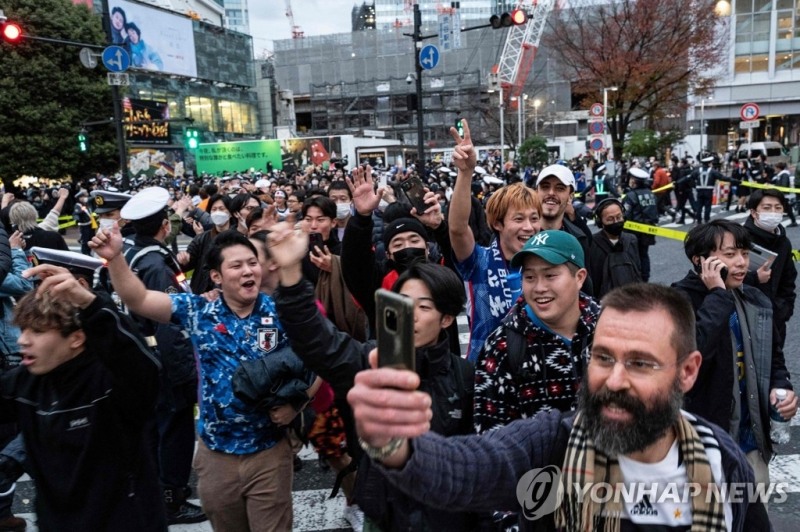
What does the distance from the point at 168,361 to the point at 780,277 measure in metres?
4.39

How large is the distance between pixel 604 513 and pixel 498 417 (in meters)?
0.69

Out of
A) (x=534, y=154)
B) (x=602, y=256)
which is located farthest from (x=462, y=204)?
(x=534, y=154)

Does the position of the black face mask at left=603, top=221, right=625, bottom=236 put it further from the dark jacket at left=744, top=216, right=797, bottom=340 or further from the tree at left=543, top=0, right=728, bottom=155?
the tree at left=543, top=0, right=728, bottom=155

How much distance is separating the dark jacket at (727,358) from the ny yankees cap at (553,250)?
2.44 feet

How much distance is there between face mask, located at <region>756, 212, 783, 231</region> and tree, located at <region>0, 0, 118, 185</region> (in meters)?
29.2

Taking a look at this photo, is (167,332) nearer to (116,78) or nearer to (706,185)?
(116,78)

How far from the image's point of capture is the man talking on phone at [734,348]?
2865 millimetres

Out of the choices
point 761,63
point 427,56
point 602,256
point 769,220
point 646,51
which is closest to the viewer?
point 769,220

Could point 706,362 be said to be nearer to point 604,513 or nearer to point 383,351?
point 604,513

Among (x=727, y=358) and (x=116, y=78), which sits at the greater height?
(x=116, y=78)

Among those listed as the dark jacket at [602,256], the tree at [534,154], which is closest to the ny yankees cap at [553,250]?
the dark jacket at [602,256]

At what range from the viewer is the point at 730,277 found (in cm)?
316

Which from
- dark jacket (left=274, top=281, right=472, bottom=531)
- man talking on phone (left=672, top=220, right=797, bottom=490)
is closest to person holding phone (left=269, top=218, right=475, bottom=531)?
dark jacket (left=274, top=281, right=472, bottom=531)

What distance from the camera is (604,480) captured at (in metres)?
1.54
